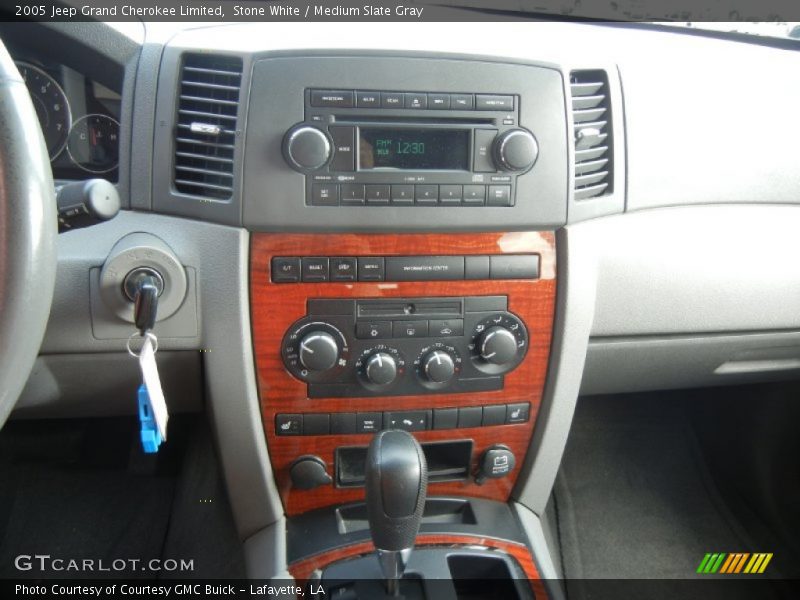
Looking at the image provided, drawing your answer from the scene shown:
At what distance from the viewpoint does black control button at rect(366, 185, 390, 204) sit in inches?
43.6

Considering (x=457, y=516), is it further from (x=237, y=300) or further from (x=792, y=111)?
(x=792, y=111)

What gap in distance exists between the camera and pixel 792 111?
138 cm

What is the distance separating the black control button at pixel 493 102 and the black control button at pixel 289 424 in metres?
0.60

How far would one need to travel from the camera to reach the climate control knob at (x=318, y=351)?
116cm

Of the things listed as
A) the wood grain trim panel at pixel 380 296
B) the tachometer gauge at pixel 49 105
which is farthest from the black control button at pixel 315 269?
the tachometer gauge at pixel 49 105

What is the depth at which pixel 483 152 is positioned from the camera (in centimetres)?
113

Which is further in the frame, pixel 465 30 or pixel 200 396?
pixel 200 396

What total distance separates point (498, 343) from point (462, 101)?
0.40 metres

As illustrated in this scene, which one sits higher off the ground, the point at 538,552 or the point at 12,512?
the point at 538,552

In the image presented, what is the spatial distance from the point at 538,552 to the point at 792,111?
96 centimetres

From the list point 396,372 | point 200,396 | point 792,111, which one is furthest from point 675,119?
point 200,396
